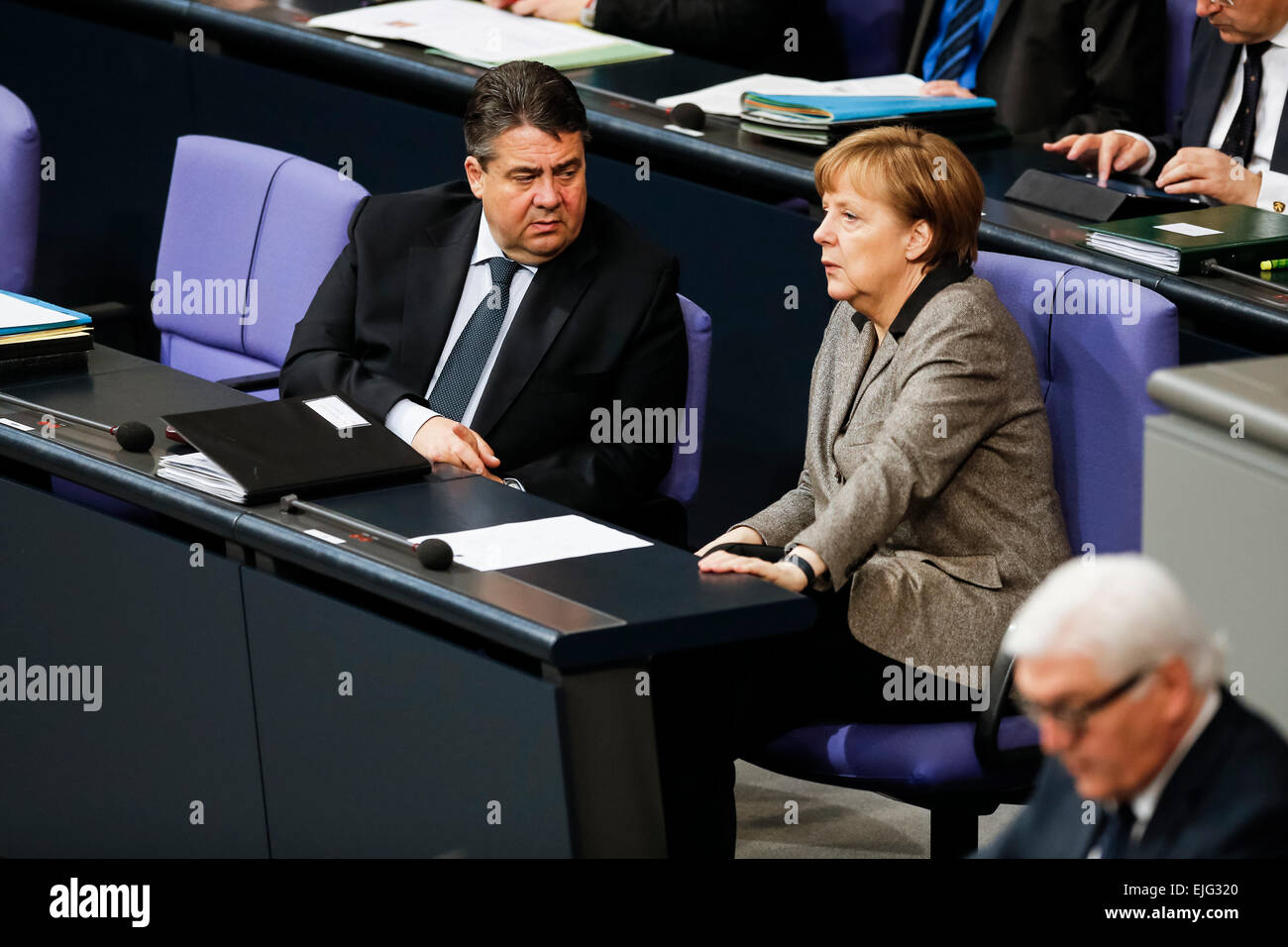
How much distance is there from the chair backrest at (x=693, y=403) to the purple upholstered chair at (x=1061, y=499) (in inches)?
21.7

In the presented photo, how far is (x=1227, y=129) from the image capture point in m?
3.71

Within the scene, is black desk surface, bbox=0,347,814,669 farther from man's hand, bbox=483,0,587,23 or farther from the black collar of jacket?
man's hand, bbox=483,0,587,23

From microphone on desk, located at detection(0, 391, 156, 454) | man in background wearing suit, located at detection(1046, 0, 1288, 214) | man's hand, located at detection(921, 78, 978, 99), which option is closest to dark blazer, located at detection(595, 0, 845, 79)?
man's hand, located at detection(921, 78, 978, 99)

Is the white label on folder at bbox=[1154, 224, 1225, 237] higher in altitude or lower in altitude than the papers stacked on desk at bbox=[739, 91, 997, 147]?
lower

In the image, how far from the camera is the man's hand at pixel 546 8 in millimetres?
4668

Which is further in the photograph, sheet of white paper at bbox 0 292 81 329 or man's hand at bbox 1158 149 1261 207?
man's hand at bbox 1158 149 1261 207

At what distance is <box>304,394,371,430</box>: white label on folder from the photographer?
2.82 meters

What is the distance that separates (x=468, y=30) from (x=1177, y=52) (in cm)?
154

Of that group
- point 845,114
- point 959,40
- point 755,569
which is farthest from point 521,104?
point 959,40

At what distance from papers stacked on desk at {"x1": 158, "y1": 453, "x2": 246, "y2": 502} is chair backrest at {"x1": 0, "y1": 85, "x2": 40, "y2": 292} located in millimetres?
1534

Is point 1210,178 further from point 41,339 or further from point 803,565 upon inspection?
point 41,339

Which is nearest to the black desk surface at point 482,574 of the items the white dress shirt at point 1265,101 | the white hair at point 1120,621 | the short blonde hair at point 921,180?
the short blonde hair at point 921,180

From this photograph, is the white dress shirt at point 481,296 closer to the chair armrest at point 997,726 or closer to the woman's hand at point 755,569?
the woman's hand at point 755,569
